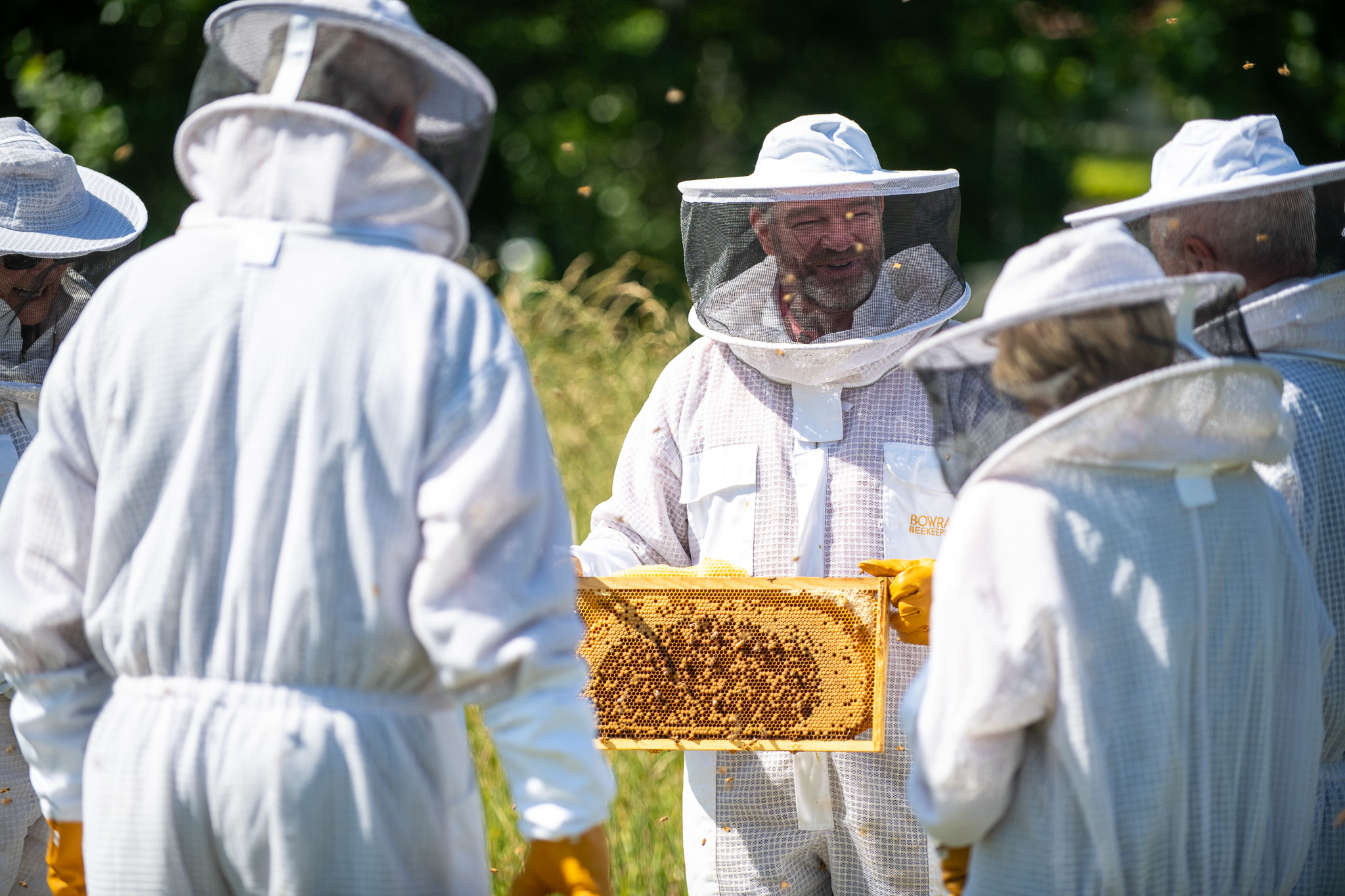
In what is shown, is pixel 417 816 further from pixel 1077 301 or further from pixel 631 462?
pixel 631 462

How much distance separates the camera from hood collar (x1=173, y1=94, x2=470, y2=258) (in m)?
1.76

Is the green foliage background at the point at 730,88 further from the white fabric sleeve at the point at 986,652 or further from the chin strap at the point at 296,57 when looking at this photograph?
the white fabric sleeve at the point at 986,652

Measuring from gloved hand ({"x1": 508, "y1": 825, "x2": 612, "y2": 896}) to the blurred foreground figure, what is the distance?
160cm

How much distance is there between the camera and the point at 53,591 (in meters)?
1.85

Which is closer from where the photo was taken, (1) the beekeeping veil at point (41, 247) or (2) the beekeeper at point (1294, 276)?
(2) the beekeeper at point (1294, 276)

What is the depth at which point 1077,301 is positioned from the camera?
1786 millimetres

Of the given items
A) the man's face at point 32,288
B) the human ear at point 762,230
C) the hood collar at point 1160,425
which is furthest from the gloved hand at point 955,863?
the man's face at point 32,288

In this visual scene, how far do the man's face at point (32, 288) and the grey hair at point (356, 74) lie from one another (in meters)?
1.36

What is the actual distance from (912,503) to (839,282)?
57 cm

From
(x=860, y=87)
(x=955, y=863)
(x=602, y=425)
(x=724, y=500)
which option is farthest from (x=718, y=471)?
(x=860, y=87)

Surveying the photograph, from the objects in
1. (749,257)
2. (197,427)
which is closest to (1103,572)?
(197,427)

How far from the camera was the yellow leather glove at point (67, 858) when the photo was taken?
196 cm

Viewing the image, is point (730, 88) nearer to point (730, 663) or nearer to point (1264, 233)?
point (1264, 233)

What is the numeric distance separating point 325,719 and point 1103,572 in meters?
1.13
